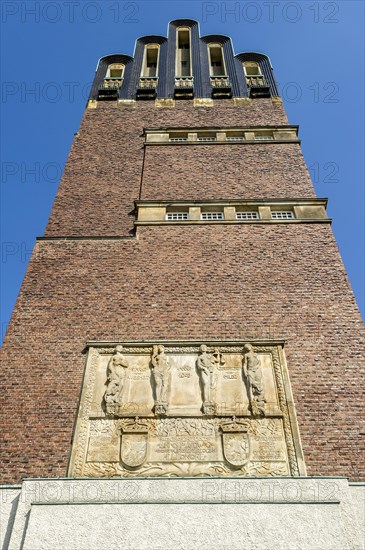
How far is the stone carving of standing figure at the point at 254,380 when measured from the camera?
8984 mm

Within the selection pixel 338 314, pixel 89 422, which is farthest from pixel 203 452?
pixel 338 314

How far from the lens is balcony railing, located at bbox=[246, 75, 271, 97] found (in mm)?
19734

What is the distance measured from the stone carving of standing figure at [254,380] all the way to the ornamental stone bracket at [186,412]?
0.02m

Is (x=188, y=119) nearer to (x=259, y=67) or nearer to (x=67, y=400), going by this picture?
(x=259, y=67)

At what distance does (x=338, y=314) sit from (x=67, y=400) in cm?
539

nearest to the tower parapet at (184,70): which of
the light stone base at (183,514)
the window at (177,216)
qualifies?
the window at (177,216)

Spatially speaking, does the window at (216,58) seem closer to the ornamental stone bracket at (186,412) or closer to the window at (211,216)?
the window at (211,216)

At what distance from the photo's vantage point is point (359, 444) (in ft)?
28.5

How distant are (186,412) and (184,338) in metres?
1.66

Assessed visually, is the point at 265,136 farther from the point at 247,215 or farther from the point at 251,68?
the point at 251,68

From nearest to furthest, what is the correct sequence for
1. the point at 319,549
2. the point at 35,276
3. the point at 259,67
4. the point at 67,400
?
the point at 319,549, the point at 67,400, the point at 35,276, the point at 259,67

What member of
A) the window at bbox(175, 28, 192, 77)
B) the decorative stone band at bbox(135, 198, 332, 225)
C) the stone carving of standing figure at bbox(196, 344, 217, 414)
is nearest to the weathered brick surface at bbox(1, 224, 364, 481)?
the decorative stone band at bbox(135, 198, 332, 225)

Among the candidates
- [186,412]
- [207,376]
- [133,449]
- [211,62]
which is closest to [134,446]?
[133,449]

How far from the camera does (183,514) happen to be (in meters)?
7.51
